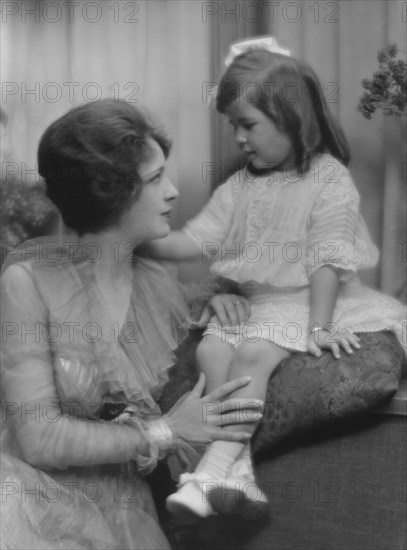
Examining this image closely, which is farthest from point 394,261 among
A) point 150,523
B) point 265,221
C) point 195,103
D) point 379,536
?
point 150,523

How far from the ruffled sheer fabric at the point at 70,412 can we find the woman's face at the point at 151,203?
11 centimetres

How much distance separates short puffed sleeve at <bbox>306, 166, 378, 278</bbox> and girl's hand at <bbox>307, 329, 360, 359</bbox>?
126 millimetres

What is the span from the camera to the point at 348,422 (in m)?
1.43

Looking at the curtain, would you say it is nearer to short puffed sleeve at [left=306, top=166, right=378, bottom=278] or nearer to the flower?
the flower

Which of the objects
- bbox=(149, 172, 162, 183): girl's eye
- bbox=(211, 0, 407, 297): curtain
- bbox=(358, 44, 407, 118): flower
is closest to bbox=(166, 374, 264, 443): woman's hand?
bbox=(149, 172, 162, 183): girl's eye

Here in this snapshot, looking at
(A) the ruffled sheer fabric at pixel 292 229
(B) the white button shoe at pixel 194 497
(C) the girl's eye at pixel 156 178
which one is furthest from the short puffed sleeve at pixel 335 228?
(B) the white button shoe at pixel 194 497

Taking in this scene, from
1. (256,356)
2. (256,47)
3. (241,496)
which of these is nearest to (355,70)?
(256,47)

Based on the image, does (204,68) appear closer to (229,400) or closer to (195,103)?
(195,103)

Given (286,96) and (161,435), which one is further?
(286,96)

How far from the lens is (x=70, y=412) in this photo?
53.7 inches

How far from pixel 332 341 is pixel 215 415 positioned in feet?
0.84

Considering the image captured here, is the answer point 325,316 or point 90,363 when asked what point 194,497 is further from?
point 325,316

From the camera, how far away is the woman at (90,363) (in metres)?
1.32

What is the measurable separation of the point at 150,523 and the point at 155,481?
4.9 inches
